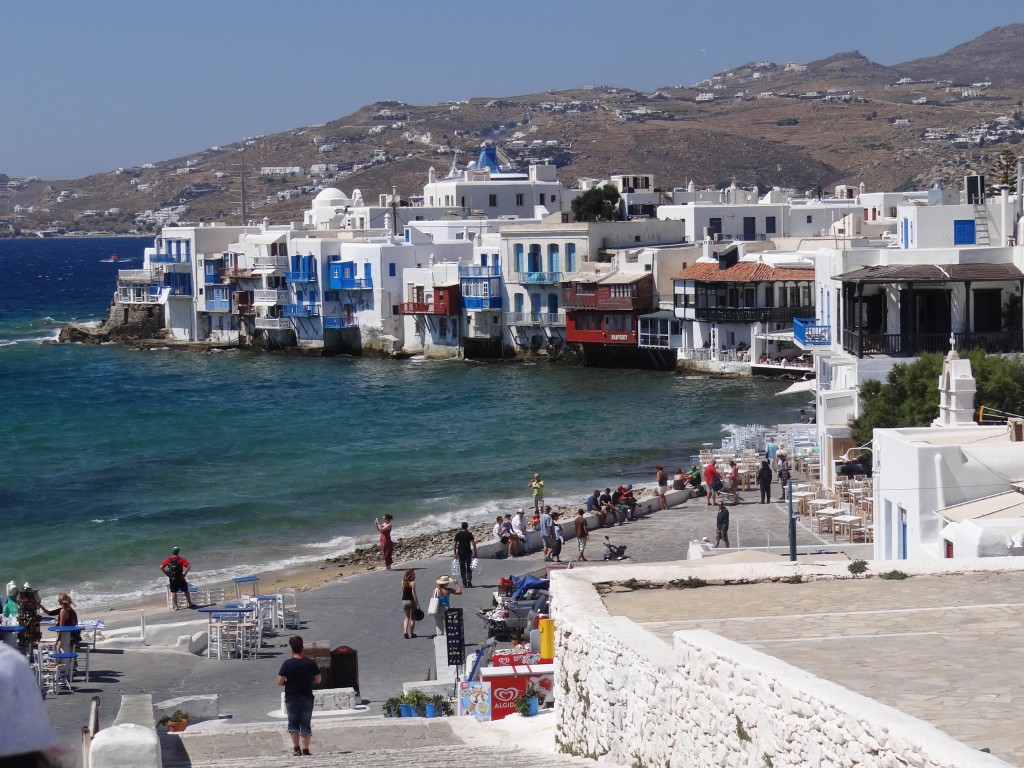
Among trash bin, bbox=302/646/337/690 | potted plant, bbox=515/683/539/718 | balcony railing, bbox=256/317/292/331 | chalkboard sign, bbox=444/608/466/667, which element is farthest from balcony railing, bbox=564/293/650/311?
potted plant, bbox=515/683/539/718

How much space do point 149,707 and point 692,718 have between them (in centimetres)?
370

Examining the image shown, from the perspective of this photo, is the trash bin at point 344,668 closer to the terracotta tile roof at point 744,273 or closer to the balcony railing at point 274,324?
the terracotta tile roof at point 744,273

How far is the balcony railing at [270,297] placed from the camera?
78.2 meters

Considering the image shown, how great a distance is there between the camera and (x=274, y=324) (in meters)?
78.4

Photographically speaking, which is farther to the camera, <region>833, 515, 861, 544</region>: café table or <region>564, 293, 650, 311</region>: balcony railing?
<region>564, 293, 650, 311</region>: balcony railing

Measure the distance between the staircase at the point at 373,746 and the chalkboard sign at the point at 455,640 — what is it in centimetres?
367

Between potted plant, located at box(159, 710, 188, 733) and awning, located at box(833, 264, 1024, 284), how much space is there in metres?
17.0

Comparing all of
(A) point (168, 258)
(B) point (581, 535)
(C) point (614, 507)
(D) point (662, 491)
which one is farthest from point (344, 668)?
(A) point (168, 258)

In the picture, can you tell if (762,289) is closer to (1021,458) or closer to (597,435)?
(597,435)

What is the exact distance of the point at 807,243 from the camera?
64000 millimetres

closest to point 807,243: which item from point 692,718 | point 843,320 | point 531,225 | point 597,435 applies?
point 531,225

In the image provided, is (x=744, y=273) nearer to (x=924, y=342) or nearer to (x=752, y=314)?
(x=752, y=314)

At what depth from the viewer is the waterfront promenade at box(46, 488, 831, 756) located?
15.3 m

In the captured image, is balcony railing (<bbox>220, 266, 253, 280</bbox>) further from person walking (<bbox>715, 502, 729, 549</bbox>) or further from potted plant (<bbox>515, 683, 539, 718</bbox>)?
potted plant (<bbox>515, 683, 539, 718</bbox>)
